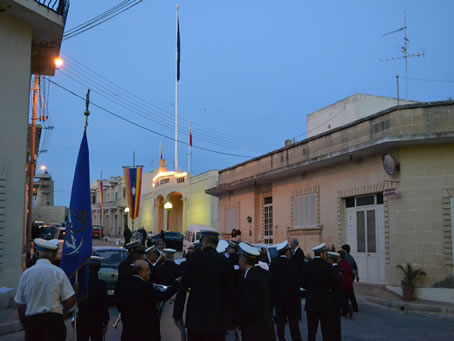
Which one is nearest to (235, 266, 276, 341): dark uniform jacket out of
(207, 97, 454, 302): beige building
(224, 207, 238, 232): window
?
(207, 97, 454, 302): beige building

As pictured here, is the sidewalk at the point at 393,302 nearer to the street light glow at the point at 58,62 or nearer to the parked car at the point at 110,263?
the parked car at the point at 110,263

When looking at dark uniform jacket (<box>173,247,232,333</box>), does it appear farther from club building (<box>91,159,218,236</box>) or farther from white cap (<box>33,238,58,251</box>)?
club building (<box>91,159,218,236</box>)

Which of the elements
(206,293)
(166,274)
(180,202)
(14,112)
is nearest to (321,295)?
(166,274)

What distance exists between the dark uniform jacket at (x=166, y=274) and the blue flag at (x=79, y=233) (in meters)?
1.06

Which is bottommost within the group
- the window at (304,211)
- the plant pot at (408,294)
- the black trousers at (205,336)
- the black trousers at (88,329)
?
the plant pot at (408,294)

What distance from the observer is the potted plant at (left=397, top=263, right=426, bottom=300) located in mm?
15050

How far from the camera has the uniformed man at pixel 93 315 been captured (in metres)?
6.77

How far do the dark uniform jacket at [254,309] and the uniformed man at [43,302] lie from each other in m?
1.92

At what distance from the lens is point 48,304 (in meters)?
5.29

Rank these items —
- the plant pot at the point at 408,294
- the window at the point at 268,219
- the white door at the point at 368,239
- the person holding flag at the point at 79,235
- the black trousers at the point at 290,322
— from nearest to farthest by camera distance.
→ the person holding flag at the point at 79,235 → the black trousers at the point at 290,322 → the plant pot at the point at 408,294 → the white door at the point at 368,239 → the window at the point at 268,219

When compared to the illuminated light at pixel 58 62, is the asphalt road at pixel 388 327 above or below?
below

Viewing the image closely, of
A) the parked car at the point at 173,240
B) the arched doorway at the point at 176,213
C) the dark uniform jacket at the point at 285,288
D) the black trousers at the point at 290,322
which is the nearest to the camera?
the black trousers at the point at 290,322

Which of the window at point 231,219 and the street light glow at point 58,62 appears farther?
the window at point 231,219

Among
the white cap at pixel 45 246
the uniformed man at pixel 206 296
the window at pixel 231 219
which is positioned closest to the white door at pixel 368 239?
the window at pixel 231 219
